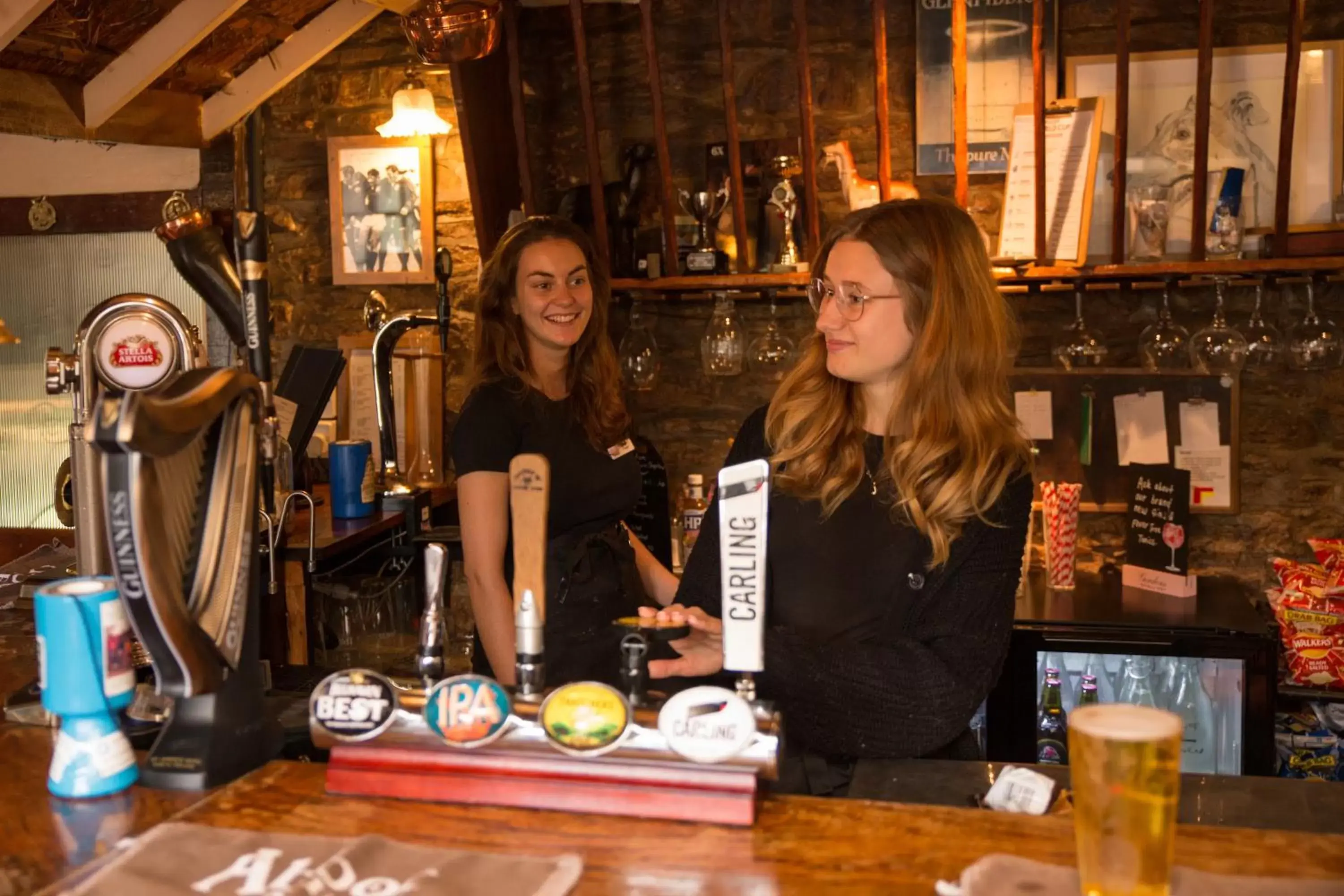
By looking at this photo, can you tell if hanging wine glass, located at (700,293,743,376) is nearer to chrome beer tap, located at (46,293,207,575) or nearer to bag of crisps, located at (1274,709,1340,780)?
bag of crisps, located at (1274,709,1340,780)

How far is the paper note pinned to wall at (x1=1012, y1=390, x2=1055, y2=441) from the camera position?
3936mm

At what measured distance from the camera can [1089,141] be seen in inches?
135

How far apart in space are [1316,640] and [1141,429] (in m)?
0.81

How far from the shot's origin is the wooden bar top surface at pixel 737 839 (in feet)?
3.92

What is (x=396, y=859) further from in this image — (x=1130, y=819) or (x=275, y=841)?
→ (x=1130, y=819)

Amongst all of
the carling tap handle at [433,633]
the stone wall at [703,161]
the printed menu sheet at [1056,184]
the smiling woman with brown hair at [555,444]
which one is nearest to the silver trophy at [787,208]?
the stone wall at [703,161]

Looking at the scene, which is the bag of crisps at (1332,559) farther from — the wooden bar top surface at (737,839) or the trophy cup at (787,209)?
the wooden bar top surface at (737,839)

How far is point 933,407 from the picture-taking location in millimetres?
2102

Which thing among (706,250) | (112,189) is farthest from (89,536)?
(112,189)

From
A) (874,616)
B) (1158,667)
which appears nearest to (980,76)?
(1158,667)

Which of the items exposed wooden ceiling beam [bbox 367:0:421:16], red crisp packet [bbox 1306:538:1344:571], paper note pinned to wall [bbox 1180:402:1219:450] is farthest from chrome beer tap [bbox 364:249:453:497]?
red crisp packet [bbox 1306:538:1344:571]

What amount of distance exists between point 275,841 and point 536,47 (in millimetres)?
3455

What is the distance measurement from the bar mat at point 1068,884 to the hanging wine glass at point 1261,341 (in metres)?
2.61

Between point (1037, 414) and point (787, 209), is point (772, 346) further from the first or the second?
point (1037, 414)
